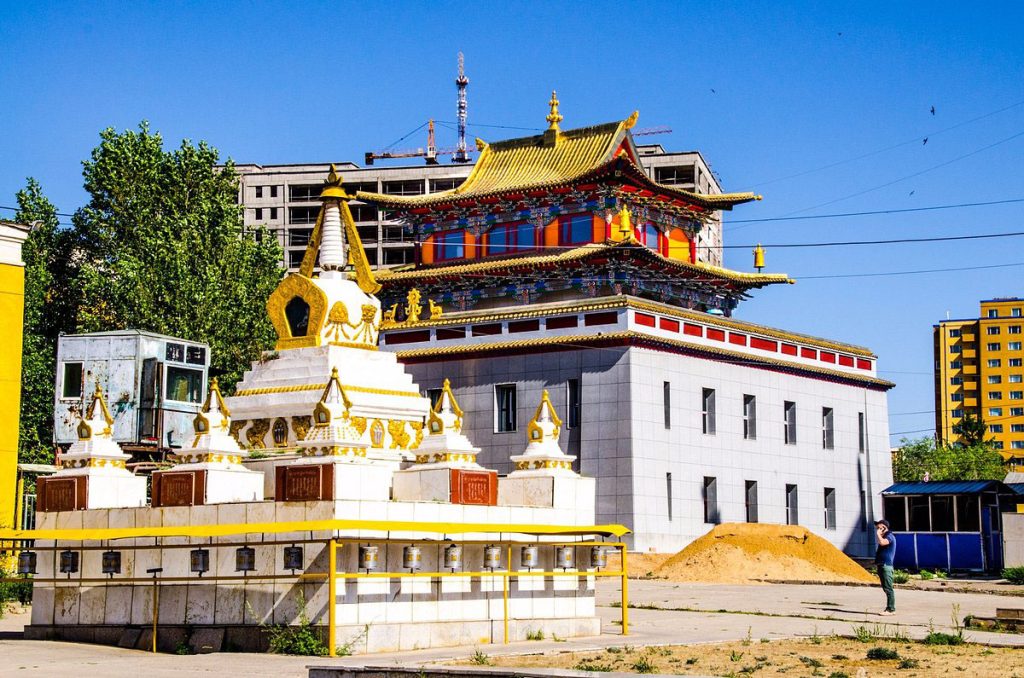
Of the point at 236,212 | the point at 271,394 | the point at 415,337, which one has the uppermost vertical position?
the point at 236,212

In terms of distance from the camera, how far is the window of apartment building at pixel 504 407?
5331 cm

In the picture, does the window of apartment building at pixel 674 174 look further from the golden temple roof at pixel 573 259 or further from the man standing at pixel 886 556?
the man standing at pixel 886 556

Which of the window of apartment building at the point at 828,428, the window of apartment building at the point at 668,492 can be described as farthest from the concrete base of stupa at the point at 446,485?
the window of apartment building at the point at 828,428

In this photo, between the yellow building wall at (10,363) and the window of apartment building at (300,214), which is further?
the window of apartment building at (300,214)

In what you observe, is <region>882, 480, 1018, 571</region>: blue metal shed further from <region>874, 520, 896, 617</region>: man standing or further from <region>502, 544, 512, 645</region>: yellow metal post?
<region>502, 544, 512, 645</region>: yellow metal post

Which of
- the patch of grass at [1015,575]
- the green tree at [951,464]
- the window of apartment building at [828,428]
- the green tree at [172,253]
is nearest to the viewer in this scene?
the patch of grass at [1015,575]

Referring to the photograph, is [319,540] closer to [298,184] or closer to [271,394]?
[271,394]

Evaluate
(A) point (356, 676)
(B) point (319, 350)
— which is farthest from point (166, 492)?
(A) point (356, 676)

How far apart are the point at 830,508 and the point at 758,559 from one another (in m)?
13.0

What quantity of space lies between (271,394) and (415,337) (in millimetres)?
26383

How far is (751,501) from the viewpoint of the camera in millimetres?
54375

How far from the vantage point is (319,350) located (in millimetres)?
30188

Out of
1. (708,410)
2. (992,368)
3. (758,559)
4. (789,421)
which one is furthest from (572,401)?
(992,368)

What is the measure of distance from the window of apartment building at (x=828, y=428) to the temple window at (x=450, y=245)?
1596 centimetres
